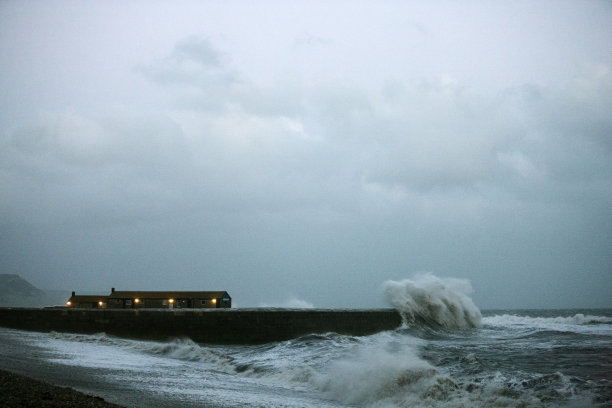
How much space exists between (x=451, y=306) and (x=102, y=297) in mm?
29406

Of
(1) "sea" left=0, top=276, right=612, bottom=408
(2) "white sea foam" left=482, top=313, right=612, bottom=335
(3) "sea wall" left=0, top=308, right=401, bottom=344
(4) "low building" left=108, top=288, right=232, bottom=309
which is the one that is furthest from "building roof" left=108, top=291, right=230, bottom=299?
(1) "sea" left=0, top=276, right=612, bottom=408

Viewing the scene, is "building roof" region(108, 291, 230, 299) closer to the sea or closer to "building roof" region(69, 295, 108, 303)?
"building roof" region(69, 295, 108, 303)

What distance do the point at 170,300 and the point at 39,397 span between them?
3412cm

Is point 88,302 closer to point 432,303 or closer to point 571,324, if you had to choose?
point 432,303

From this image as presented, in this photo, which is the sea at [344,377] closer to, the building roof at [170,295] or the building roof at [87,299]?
the building roof at [170,295]

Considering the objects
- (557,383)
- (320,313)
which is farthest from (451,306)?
(557,383)

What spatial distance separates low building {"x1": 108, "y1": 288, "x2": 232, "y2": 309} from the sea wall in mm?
14534

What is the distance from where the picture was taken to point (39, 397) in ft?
18.5

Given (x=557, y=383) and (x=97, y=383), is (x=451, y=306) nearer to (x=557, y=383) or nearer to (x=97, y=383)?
(x=557, y=383)

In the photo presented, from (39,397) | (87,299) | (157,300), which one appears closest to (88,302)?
(87,299)

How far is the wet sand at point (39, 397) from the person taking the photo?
17.1 ft

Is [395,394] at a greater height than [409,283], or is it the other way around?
[409,283]

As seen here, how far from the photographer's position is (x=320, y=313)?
22.3 m

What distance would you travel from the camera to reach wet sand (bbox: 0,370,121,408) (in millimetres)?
5211
